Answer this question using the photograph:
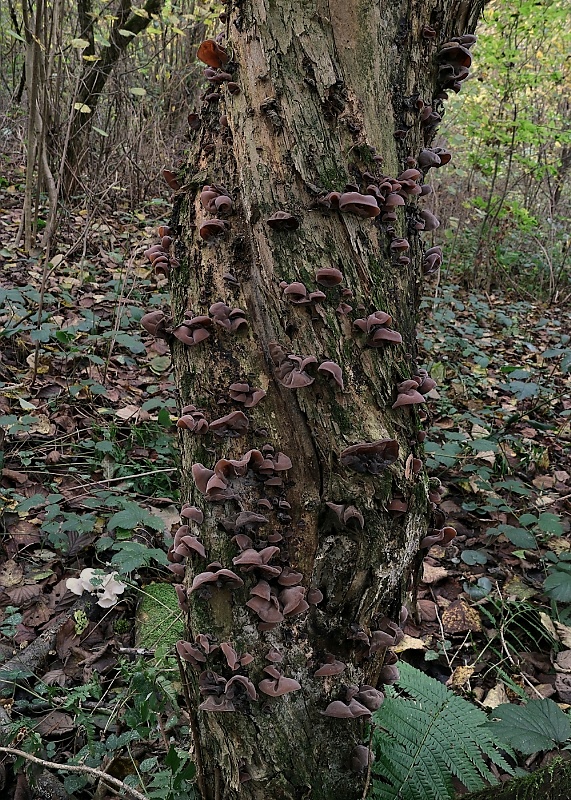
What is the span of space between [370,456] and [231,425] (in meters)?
0.46

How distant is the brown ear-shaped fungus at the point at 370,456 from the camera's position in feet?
5.95

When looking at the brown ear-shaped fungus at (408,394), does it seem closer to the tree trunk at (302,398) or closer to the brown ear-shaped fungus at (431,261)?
the tree trunk at (302,398)

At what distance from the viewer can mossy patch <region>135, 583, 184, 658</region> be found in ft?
9.77

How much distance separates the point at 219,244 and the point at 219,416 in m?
0.59

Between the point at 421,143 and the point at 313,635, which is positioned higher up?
the point at 421,143

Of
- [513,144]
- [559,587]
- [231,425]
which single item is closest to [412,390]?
[231,425]

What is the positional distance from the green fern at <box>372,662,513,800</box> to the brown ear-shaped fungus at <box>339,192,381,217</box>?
180 cm

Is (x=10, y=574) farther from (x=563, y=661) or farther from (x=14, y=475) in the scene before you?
(x=563, y=661)

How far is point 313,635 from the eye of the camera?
1923 mm

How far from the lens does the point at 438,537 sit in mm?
2057

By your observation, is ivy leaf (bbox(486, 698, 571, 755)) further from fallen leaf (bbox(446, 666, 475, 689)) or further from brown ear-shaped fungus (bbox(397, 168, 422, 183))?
brown ear-shaped fungus (bbox(397, 168, 422, 183))

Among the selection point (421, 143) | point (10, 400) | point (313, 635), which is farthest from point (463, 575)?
point (10, 400)

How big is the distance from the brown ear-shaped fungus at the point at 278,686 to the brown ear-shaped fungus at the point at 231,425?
78 centimetres

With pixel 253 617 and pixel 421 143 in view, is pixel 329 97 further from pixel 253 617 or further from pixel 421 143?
pixel 253 617
